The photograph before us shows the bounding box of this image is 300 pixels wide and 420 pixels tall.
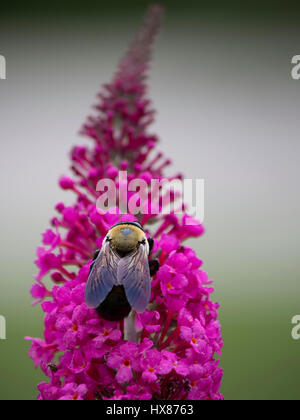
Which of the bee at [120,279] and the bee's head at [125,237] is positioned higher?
the bee's head at [125,237]

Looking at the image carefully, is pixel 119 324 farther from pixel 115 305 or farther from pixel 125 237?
pixel 125 237

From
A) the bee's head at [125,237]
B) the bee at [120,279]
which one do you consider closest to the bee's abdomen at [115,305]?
the bee at [120,279]

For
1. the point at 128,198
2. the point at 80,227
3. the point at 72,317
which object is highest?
the point at 128,198

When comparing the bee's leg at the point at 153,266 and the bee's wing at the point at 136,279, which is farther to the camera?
the bee's leg at the point at 153,266

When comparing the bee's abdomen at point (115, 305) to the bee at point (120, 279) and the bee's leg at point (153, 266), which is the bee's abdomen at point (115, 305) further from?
the bee's leg at point (153, 266)
